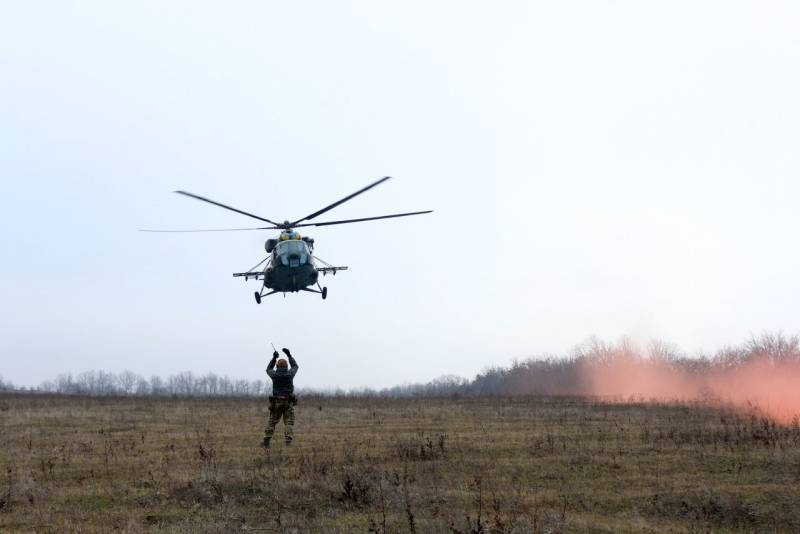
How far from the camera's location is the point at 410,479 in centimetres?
1334

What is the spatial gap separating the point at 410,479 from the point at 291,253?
1412 centimetres

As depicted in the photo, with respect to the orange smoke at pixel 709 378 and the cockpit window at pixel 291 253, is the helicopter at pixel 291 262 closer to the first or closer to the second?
the cockpit window at pixel 291 253

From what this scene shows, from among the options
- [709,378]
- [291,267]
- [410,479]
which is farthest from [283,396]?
[709,378]

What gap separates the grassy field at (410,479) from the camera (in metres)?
11.1

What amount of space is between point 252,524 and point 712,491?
7.73m

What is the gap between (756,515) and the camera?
11414 millimetres

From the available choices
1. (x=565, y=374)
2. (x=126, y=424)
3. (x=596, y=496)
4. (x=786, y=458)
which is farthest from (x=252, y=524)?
(x=565, y=374)

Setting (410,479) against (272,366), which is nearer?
(410,479)

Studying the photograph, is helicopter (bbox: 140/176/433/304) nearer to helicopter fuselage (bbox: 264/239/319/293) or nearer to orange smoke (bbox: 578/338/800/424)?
helicopter fuselage (bbox: 264/239/319/293)

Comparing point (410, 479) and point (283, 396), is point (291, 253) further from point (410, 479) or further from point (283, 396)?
point (410, 479)

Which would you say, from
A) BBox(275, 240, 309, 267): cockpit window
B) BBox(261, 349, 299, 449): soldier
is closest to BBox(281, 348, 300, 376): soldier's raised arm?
BBox(261, 349, 299, 449): soldier

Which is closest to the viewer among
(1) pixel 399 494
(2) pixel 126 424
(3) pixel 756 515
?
(3) pixel 756 515

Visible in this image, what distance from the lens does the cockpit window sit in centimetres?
2609

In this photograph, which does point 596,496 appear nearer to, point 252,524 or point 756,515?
point 756,515
